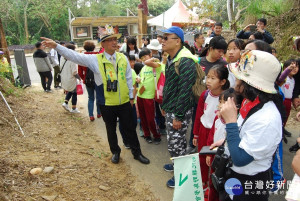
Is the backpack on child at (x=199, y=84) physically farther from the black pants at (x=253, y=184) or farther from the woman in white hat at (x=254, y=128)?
the black pants at (x=253, y=184)

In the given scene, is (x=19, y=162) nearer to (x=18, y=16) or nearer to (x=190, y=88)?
(x=190, y=88)

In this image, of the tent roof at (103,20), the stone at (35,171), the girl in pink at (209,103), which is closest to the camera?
the girl in pink at (209,103)

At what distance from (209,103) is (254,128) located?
48.8 inches

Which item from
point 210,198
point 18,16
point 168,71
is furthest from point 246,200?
point 18,16

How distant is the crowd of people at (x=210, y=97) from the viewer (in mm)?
1500

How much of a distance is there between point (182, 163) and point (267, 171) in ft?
2.05

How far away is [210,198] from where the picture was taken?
2.06 m

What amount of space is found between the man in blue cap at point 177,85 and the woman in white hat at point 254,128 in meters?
0.96

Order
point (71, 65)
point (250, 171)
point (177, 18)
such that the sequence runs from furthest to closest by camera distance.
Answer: point (177, 18)
point (71, 65)
point (250, 171)

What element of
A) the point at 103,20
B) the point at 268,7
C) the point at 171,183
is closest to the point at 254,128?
the point at 171,183

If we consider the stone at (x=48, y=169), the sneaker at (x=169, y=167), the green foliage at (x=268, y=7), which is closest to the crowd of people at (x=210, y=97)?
the sneaker at (x=169, y=167)

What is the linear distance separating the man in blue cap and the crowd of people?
12 mm

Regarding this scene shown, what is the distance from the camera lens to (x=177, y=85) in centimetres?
268

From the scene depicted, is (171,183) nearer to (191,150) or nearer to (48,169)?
(191,150)
